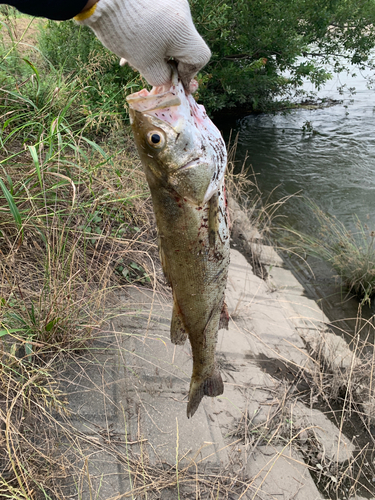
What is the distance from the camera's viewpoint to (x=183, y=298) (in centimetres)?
184

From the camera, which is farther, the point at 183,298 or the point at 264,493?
the point at 264,493

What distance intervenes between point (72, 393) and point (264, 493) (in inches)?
52.3

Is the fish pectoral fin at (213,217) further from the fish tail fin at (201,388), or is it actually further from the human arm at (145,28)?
the fish tail fin at (201,388)

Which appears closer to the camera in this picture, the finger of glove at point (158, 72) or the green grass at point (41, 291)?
the finger of glove at point (158, 72)

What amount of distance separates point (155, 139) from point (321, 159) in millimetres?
8036

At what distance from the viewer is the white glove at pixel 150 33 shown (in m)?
1.49

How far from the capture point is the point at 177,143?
1.59m

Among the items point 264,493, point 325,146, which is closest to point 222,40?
point 325,146

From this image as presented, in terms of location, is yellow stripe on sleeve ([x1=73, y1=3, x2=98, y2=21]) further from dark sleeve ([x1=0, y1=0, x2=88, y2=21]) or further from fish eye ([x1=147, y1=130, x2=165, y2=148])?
fish eye ([x1=147, y1=130, x2=165, y2=148])

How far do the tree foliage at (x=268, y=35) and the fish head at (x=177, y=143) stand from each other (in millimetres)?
5297

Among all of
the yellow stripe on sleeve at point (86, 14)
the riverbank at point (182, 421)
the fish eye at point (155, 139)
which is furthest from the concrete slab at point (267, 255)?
the yellow stripe on sleeve at point (86, 14)

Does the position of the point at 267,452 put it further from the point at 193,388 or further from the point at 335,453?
the point at 193,388

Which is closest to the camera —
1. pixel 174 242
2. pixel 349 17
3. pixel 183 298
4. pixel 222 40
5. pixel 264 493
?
pixel 174 242

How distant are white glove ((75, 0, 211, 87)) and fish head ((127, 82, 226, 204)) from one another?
104 mm
